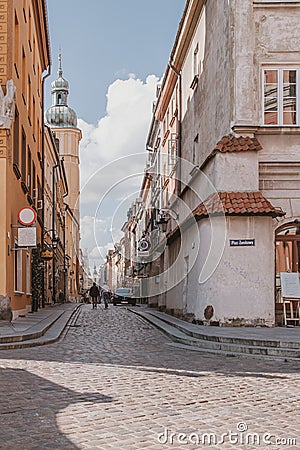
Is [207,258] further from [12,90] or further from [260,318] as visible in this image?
[12,90]

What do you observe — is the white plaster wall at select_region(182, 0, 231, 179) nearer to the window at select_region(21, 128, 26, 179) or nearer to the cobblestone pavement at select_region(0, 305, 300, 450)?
the window at select_region(21, 128, 26, 179)

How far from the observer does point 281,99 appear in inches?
779

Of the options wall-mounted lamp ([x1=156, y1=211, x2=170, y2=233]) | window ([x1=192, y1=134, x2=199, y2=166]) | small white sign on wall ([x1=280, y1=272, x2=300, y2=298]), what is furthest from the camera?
wall-mounted lamp ([x1=156, y1=211, x2=170, y2=233])

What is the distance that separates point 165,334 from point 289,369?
27.2 ft

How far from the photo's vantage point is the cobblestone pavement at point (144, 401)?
21.3ft

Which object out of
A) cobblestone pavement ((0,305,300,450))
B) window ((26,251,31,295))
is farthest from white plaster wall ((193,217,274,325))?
window ((26,251,31,295))

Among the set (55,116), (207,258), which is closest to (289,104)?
(207,258)

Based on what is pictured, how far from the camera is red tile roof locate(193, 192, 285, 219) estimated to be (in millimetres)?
18562

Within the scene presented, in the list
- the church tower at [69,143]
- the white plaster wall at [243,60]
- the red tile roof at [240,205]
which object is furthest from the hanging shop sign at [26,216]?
the church tower at [69,143]

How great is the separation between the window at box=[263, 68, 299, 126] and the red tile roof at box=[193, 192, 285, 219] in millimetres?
2234

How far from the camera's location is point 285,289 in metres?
Answer: 18.9

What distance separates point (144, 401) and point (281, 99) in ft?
43.0

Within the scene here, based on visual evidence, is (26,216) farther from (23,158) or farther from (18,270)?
(23,158)

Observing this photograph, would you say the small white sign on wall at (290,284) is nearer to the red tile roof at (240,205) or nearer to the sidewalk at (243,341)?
the sidewalk at (243,341)
